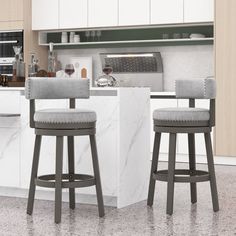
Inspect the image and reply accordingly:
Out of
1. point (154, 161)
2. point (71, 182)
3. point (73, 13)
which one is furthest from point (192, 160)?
point (73, 13)

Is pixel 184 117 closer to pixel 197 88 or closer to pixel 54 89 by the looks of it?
pixel 197 88

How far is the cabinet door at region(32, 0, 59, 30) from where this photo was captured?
8266mm

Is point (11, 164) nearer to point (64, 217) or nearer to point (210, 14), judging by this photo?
point (64, 217)

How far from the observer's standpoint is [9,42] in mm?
8297

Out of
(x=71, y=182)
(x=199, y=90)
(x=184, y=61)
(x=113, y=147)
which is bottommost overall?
(x=71, y=182)

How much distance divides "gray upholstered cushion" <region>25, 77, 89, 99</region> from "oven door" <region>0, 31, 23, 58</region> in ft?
14.2

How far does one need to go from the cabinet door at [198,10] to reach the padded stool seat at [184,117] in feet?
11.6

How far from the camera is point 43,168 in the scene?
462cm

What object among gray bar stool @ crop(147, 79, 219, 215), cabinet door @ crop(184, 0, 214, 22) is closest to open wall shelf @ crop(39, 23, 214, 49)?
cabinet door @ crop(184, 0, 214, 22)

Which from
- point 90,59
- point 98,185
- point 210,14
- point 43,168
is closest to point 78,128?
point 98,185

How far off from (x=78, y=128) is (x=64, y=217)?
2.14 feet

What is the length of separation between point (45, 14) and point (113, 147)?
440 centimetres

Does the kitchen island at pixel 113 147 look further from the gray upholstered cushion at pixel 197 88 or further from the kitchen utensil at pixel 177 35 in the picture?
the kitchen utensil at pixel 177 35

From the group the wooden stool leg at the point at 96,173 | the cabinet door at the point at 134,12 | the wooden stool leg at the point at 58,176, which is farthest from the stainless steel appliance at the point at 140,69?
the wooden stool leg at the point at 58,176
